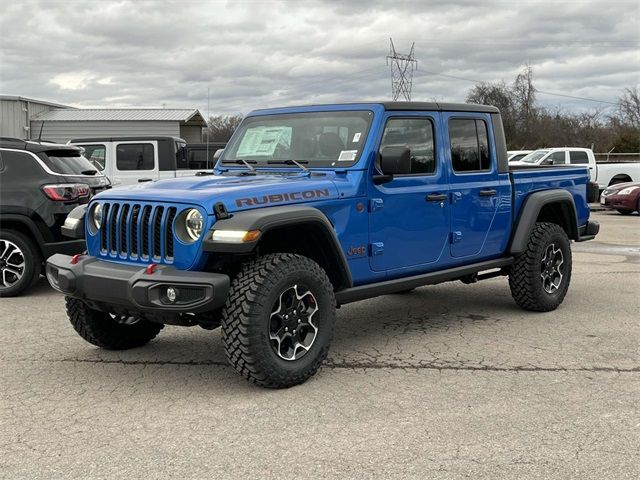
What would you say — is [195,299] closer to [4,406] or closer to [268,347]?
[268,347]

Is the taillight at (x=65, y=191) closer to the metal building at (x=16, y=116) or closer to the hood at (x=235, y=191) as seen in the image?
the hood at (x=235, y=191)

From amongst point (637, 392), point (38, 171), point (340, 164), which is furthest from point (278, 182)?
point (38, 171)

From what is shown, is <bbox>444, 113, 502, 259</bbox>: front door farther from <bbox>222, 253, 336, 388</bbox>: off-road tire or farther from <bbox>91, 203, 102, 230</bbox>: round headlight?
<bbox>91, 203, 102, 230</bbox>: round headlight

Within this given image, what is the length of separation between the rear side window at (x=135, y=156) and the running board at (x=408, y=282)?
8.96 meters

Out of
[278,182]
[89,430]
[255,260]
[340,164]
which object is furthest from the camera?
[340,164]

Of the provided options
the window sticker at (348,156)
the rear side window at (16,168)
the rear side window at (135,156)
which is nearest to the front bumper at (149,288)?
the window sticker at (348,156)

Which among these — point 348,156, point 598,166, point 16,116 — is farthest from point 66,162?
point 16,116

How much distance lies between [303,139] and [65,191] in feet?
11.2

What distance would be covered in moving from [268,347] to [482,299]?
3.78 m

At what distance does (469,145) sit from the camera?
5.94 m

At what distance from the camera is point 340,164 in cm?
496

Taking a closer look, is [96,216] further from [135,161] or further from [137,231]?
[135,161]

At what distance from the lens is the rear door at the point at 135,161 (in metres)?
13.3

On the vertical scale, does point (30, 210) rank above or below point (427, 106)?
below
